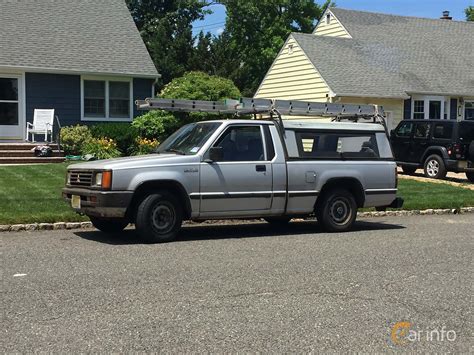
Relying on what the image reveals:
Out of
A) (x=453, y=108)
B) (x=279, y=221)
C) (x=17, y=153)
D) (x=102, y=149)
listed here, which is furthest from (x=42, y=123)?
(x=453, y=108)

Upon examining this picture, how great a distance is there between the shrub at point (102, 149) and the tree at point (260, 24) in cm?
2520

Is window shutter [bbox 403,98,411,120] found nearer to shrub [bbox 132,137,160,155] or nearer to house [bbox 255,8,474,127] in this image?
house [bbox 255,8,474,127]

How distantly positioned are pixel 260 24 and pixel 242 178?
123ft

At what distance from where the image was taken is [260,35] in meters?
45.3

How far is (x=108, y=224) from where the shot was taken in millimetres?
10023

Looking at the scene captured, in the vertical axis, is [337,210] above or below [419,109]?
below

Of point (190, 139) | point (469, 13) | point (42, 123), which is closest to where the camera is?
point (190, 139)

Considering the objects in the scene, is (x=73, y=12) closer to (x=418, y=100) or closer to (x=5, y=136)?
(x=5, y=136)

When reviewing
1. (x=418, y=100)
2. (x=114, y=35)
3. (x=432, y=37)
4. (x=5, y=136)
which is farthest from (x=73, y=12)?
(x=432, y=37)

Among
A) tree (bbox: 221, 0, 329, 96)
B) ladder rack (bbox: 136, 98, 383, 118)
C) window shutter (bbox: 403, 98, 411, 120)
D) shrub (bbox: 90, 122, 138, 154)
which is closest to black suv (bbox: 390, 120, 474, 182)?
window shutter (bbox: 403, 98, 411, 120)

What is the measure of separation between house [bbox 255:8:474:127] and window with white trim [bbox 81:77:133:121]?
8141mm

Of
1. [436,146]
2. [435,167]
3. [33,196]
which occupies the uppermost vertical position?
[436,146]

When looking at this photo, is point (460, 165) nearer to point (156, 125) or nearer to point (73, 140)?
point (156, 125)

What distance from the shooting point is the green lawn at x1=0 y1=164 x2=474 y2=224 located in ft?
34.5
